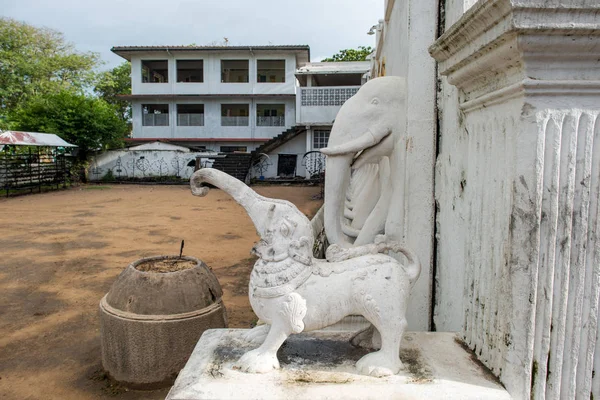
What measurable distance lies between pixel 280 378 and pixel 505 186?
925 millimetres

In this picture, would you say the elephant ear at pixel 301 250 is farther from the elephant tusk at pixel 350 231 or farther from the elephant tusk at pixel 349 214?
the elephant tusk at pixel 349 214

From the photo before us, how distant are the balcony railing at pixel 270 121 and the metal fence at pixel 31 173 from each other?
10294 millimetres

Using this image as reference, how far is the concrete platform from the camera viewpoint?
1379 mm

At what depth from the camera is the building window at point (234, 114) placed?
26.7 meters

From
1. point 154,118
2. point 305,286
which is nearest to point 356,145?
point 305,286

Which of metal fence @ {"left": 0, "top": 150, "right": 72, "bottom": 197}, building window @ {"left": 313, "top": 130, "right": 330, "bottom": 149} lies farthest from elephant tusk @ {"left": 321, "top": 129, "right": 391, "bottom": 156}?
building window @ {"left": 313, "top": 130, "right": 330, "bottom": 149}

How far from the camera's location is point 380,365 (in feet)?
4.88

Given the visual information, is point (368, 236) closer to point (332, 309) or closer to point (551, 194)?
point (332, 309)

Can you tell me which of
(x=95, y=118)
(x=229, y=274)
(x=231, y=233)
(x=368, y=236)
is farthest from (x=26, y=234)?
(x=95, y=118)

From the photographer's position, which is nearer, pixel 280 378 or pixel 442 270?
pixel 280 378

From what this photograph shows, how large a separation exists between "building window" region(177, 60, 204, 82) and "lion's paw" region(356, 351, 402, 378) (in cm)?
2867

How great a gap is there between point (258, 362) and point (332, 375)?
0.25 m

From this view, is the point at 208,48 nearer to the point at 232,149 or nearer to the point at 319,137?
the point at 232,149

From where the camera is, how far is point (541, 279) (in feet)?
4.36
